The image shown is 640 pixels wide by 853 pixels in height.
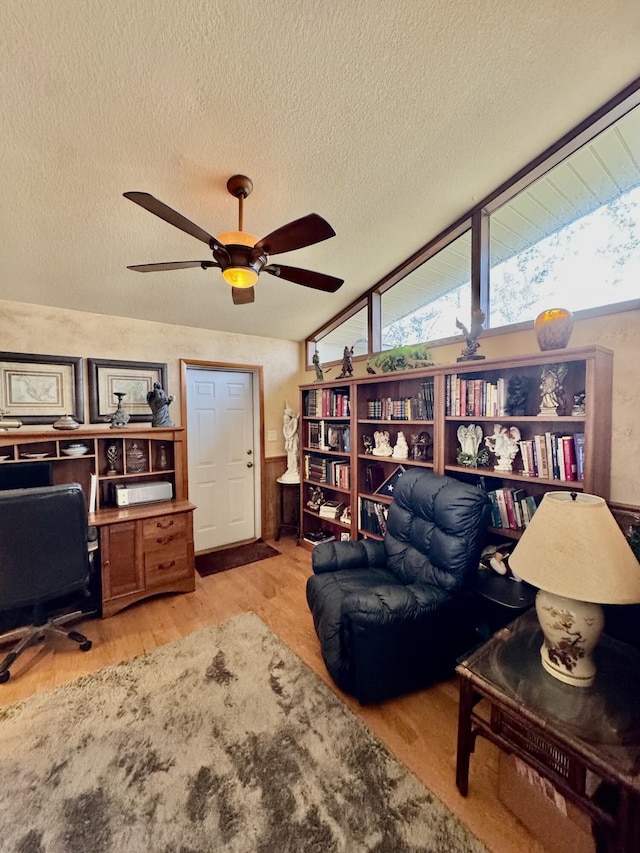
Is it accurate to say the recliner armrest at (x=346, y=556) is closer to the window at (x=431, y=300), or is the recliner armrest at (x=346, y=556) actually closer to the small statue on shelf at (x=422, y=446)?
the small statue on shelf at (x=422, y=446)

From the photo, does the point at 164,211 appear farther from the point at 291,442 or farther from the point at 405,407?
the point at 291,442

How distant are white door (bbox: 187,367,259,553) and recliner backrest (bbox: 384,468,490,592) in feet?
6.89

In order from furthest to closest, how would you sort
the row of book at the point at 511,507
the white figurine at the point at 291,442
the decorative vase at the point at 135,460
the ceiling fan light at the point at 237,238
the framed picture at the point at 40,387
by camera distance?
the white figurine at the point at 291,442 → the decorative vase at the point at 135,460 → the framed picture at the point at 40,387 → the row of book at the point at 511,507 → the ceiling fan light at the point at 237,238

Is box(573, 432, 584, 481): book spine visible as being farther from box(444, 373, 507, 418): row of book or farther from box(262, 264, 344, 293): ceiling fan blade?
box(262, 264, 344, 293): ceiling fan blade

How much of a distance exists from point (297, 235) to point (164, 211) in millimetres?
536

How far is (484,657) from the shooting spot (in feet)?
4.28

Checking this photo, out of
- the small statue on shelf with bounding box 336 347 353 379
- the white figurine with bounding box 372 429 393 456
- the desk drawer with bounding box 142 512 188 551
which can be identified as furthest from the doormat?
the small statue on shelf with bounding box 336 347 353 379

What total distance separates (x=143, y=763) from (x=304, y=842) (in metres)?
0.73

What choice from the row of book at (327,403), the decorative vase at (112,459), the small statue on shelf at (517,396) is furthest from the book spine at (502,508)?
the decorative vase at (112,459)

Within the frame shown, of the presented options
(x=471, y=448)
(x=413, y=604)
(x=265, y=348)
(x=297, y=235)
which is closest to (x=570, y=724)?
(x=413, y=604)

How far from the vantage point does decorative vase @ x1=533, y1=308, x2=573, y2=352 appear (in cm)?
171

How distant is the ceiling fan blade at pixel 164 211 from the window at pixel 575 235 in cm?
192

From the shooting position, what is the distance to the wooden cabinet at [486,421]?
1708mm

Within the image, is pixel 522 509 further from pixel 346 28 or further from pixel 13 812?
pixel 13 812
